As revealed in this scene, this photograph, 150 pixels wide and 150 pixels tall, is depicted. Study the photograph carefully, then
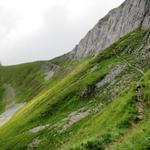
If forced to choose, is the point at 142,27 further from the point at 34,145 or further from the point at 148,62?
the point at 34,145

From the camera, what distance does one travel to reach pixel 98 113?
75438 millimetres

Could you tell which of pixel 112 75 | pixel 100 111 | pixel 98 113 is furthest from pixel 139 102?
pixel 112 75

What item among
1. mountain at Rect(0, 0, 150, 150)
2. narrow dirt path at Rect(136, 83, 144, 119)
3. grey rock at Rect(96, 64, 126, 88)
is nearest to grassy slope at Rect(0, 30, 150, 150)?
mountain at Rect(0, 0, 150, 150)

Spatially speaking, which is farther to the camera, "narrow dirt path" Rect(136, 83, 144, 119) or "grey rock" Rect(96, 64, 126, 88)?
"grey rock" Rect(96, 64, 126, 88)

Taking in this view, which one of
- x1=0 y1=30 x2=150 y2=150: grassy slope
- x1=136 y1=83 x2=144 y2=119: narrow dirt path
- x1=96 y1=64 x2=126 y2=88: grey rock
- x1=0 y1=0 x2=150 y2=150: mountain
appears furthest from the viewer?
x1=96 y1=64 x2=126 y2=88: grey rock

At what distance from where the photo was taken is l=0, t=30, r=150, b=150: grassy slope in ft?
166

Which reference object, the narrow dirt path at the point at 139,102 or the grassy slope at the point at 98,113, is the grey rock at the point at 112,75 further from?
the narrow dirt path at the point at 139,102

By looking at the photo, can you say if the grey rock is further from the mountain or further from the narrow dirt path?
the narrow dirt path

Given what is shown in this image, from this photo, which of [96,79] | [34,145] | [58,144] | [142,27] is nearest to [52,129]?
[34,145]

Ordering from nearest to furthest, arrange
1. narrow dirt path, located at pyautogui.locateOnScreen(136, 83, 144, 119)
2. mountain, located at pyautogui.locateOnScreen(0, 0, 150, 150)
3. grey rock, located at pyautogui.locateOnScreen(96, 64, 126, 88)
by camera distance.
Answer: mountain, located at pyautogui.locateOnScreen(0, 0, 150, 150) < narrow dirt path, located at pyautogui.locateOnScreen(136, 83, 144, 119) < grey rock, located at pyautogui.locateOnScreen(96, 64, 126, 88)

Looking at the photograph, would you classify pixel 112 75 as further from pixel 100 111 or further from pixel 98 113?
pixel 98 113

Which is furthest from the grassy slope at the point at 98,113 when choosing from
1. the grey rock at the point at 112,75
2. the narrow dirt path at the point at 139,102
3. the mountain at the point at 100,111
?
the grey rock at the point at 112,75

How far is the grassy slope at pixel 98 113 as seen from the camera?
50.5 meters

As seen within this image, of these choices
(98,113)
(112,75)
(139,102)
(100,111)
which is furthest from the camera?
(112,75)
